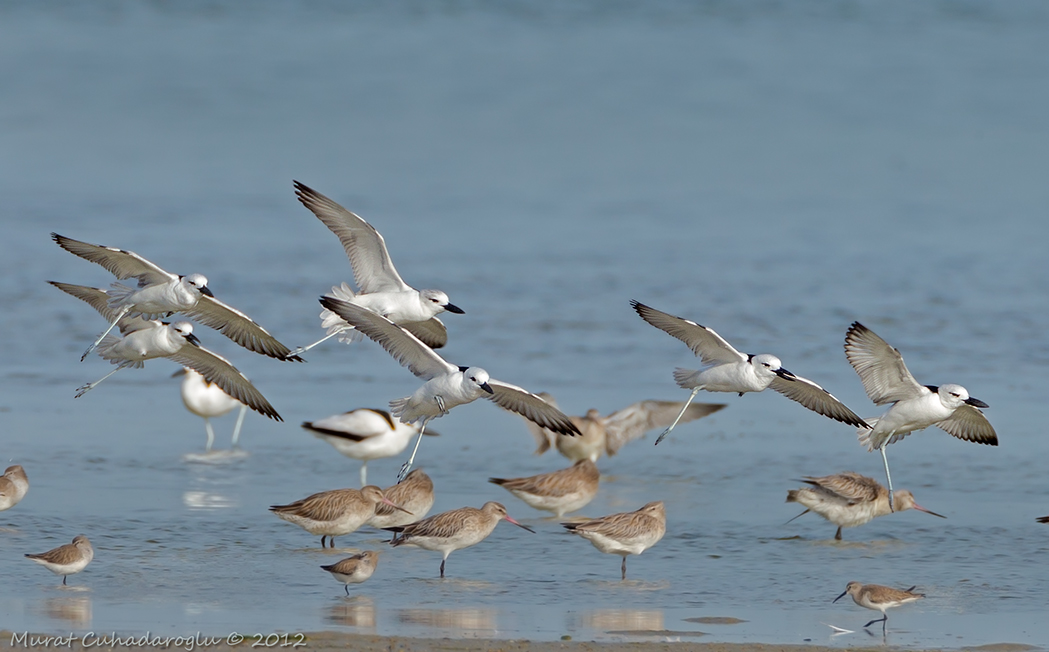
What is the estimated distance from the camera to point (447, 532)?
8.98 meters

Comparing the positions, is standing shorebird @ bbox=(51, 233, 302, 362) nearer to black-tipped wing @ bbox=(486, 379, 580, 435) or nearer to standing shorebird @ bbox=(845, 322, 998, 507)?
black-tipped wing @ bbox=(486, 379, 580, 435)

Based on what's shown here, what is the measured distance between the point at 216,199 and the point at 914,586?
73.0 feet

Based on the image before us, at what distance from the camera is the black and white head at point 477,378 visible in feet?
30.1

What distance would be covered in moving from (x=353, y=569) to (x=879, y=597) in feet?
9.11

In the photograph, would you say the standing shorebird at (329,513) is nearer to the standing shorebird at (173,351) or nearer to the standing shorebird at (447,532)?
the standing shorebird at (447,532)

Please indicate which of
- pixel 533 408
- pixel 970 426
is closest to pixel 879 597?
pixel 533 408

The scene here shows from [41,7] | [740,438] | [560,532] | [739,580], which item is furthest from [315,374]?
[41,7]

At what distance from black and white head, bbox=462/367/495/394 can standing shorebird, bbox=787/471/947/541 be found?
8.06ft

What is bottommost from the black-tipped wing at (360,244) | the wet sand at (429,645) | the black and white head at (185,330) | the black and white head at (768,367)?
the wet sand at (429,645)

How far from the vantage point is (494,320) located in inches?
719

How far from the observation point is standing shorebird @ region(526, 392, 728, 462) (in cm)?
1248

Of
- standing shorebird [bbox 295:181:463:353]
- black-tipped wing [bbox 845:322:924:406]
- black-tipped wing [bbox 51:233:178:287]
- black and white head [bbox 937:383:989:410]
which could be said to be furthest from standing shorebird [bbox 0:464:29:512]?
black and white head [bbox 937:383:989:410]

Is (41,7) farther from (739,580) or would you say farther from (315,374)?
(739,580)

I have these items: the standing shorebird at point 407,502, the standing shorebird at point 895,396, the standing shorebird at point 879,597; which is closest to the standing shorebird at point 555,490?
the standing shorebird at point 407,502
